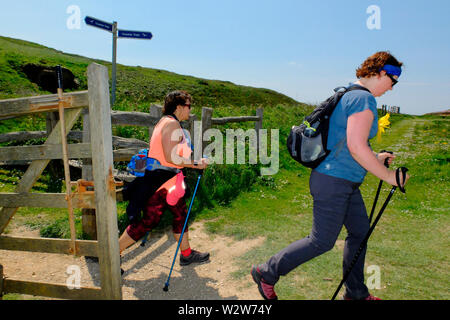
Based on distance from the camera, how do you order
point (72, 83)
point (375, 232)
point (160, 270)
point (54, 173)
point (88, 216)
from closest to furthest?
1. point (160, 270)
2. point (88, 216)
3. point (375, 232)
4. point (54, 173)
5. point (72, 83)

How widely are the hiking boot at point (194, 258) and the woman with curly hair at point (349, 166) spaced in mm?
1576

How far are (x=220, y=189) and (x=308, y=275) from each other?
3048mm

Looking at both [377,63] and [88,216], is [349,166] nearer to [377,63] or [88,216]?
[377,63]

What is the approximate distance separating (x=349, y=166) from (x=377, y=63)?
0.92m

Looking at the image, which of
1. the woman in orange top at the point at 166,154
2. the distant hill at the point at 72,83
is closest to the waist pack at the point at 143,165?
the woman in orange top at the point at 166,154

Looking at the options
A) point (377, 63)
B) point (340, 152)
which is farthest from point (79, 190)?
point (377, 63)

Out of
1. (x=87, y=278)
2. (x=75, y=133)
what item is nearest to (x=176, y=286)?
(x=87, y=278)

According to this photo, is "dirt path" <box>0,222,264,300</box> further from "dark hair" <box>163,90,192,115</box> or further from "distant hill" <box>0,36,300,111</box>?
"distant hill" <box>0,36,300,111</box>

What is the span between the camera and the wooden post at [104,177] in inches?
103

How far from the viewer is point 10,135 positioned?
7.62 meters

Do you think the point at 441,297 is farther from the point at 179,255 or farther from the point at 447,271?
the point at 179,255

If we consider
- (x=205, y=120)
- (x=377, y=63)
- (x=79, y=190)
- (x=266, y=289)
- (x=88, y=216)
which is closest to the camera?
(x=377, y=63)

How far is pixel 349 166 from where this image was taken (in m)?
2.68

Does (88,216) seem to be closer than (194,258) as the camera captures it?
No
